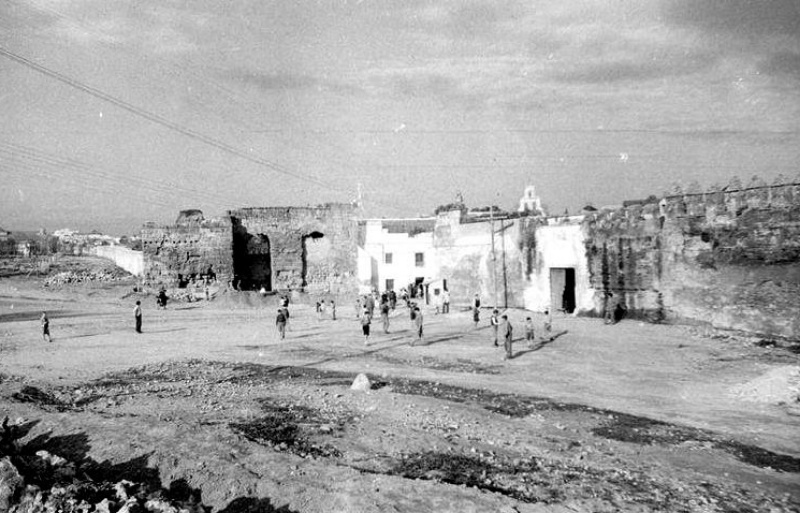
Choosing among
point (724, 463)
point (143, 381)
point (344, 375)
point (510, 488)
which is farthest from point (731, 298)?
point (143, 381)

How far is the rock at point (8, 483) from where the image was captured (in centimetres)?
739

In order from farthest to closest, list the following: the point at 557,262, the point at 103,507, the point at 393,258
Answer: the point at 393,258, the point at 557,262, the point at 103,507

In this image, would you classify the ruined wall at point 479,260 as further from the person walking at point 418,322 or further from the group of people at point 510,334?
the person walking at point 418,322

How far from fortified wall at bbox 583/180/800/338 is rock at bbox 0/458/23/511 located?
2010 centimetres

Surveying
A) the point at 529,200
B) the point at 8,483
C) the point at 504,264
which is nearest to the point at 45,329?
the point at 8,483

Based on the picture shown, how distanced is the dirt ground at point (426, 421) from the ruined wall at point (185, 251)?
19.1 meters

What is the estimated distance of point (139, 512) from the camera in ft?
20.5

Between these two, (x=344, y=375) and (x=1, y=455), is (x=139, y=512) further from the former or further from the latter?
(x=344, y=375)

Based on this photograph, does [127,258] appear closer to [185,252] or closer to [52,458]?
[185,252]

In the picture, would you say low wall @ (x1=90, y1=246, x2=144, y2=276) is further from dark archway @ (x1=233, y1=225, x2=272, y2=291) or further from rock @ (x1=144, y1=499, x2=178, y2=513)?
rock @ (x1=144, y1=499, x2=178, y2=513)

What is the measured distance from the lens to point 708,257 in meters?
19.5

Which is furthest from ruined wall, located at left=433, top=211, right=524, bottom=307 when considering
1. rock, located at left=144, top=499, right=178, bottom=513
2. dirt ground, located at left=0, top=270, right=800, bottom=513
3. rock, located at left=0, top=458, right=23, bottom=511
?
rock, located at left=144, top=499, right=178, bottom=513

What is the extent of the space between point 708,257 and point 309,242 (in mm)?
28412

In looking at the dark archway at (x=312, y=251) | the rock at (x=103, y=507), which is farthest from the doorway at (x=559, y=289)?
the rock at (x=103, y=507)
